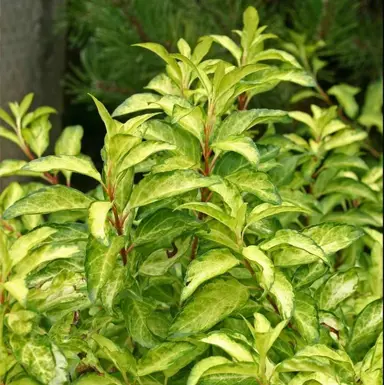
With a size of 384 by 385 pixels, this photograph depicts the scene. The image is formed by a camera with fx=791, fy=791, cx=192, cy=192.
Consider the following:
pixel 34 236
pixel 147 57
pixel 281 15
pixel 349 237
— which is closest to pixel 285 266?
pixel 349 237

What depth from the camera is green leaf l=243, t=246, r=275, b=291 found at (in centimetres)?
88

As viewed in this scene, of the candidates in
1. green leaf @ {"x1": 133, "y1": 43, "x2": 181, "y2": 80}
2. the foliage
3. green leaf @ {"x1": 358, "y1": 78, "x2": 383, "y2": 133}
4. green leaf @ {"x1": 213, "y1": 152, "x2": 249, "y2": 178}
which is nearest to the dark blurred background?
the foliage

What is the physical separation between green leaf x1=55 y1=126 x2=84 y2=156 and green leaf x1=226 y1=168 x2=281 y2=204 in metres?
0.44

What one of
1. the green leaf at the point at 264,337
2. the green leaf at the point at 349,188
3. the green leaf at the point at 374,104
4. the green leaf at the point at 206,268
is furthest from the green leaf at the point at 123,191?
the green leaf at the point at 374,104

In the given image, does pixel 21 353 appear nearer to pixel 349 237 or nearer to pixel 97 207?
pixel 97 207

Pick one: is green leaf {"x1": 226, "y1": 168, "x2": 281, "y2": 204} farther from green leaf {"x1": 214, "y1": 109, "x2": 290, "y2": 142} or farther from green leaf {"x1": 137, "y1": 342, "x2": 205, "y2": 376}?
green leaf {"x1": 137, "y1": 342, "x2": 205, "y2": 376}

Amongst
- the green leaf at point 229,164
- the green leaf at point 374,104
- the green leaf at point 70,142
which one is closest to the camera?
the green leaf at point 229,164

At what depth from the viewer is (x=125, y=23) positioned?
2.21 metres

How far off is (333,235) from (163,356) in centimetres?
27

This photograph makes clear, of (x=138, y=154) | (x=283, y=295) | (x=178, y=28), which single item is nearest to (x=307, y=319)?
(x=283, y=295)

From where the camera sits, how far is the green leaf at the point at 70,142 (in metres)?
1.37

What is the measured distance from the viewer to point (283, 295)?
35.2 inches

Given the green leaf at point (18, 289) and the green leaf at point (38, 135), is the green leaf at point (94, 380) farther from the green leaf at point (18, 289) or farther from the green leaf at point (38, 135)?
the green leaf at point (38, 135)

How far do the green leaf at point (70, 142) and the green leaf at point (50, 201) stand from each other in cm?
43
